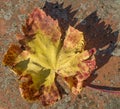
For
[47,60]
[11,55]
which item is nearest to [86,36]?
[47,60]

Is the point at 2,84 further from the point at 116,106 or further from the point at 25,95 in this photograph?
the point at 116,106

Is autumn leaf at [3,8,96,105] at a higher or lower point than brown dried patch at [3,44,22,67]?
lower

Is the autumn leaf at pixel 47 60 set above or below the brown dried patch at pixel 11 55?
below

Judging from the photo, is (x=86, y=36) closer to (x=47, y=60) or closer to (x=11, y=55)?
(x=47, y=60)

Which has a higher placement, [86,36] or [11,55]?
[11,55]

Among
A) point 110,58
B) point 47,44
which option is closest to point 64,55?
point 47,44
